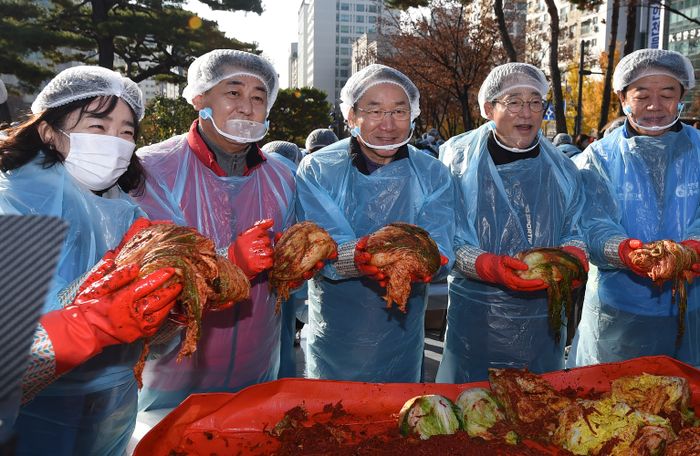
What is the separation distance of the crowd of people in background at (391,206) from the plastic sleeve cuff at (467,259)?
0.4 inches

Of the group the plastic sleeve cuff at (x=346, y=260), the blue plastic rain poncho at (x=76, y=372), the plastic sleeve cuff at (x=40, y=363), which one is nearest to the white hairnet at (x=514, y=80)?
the plastic sleeve cuff at (x=346, y=260)

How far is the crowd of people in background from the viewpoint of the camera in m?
2.41

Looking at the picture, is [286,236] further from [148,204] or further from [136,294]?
[136,294]

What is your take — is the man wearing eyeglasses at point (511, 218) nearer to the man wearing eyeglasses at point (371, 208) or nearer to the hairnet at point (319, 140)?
the man wearing eyeglasses at point (371, 208)

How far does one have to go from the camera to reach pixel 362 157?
318 centimetres

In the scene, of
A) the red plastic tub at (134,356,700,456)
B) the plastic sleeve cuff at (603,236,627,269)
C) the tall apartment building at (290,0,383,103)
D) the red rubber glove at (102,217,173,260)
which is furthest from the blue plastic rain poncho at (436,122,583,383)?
the tall apartment building at (290,0,383,103)

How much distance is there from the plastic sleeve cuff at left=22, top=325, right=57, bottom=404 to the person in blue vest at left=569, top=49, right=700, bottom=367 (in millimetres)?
2710

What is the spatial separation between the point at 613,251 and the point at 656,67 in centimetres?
113

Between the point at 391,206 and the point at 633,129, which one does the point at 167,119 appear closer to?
the point at 391,206

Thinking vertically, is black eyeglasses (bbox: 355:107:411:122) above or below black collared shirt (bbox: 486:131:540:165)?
above

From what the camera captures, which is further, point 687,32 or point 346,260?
point 687,32

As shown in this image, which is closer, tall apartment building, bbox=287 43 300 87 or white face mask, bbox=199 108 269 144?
white face mask, bbox=199 108 269 144

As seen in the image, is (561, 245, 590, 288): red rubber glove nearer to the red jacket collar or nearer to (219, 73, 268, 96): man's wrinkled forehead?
the red jacket collar

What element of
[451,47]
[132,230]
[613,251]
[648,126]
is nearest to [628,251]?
[613,251]
